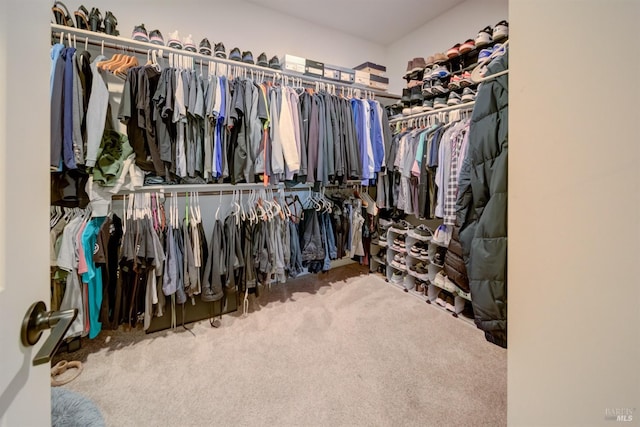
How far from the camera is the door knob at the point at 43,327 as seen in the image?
1.32ft

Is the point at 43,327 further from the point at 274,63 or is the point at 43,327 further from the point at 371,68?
the point at 371,68

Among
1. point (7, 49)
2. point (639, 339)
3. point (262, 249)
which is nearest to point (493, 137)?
point (639, 339)

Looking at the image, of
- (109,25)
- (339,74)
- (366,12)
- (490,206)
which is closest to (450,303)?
(490,206)

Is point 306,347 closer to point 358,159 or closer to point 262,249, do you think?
point 262,249

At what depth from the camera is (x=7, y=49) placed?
0.38 metres

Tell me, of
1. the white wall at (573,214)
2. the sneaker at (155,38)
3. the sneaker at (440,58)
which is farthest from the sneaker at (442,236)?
the sneaker at (155,38)

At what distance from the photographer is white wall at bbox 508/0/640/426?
16.2 inches

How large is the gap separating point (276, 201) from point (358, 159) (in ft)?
3.00

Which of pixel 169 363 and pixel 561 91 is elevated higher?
pixel 561 91

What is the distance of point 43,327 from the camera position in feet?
1.44

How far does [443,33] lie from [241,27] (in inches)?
85.2

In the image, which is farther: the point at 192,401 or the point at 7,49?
the point at 192,401

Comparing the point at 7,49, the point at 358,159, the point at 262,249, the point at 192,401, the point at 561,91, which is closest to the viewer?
the point at 7,49

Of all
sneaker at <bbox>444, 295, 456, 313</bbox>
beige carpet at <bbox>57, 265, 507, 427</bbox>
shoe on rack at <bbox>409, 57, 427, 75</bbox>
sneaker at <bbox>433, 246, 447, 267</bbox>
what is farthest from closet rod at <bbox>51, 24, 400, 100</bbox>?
sneaker at <bbox>444, 295, 456, 313</bbox>
